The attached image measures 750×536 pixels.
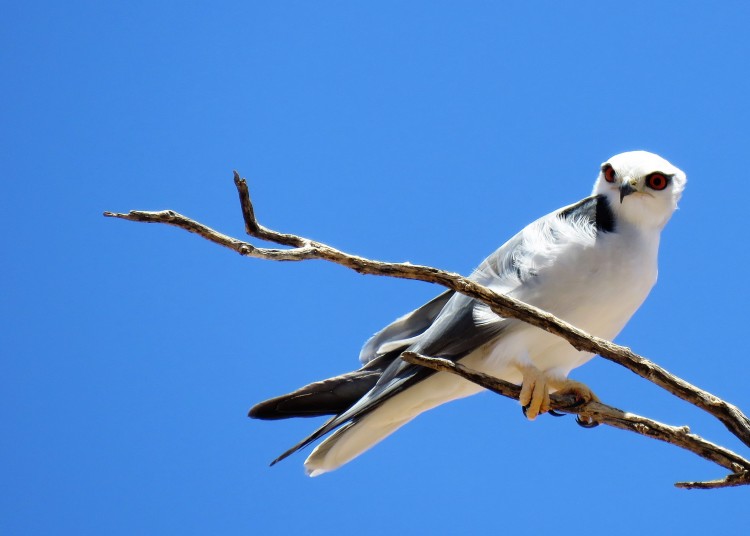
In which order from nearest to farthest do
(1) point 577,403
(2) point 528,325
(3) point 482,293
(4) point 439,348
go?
(3) point 482,293
(1) point 577,403
(2) point 528,325
(4) point 439,348

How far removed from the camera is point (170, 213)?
10.1ft

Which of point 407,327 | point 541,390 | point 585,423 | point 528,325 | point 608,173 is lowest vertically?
point 585,423

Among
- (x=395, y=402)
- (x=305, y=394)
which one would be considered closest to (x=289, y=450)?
(x=305, y=394)

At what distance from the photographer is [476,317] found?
412cm

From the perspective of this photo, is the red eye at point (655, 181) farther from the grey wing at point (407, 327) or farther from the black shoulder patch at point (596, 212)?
the grey wing at point (407, 327)

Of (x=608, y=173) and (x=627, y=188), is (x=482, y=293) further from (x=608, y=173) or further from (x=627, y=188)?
(x=608, y=173)

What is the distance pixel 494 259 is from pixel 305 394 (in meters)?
1.02

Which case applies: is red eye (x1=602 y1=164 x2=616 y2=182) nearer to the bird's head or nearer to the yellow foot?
the bird's head

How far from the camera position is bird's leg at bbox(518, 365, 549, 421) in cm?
400

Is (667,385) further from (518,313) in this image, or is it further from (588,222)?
(588,222)

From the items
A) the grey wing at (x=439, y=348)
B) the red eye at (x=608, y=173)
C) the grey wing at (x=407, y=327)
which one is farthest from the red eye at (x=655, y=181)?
the grey wing at (x=407, y=327)

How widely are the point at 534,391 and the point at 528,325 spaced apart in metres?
0.27

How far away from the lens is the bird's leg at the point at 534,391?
13.1 feet

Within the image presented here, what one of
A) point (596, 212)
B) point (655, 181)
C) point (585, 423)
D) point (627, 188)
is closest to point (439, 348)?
point (585, 423)
